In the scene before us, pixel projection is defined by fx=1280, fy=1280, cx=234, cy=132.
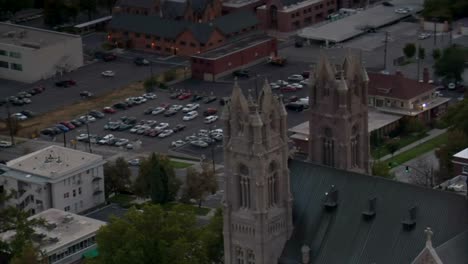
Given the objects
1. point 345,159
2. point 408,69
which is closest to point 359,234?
point 345,159

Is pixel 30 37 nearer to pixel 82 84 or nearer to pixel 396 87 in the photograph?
pixel 82 84

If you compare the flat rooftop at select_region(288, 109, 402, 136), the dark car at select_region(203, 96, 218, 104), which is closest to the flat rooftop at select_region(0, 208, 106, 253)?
the flat rooftop at select_region(288, 109, 402, 136)

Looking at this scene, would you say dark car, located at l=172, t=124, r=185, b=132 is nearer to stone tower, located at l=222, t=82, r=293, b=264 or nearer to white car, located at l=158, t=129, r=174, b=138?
white car, located at l=158, t=129, r=174, b=138

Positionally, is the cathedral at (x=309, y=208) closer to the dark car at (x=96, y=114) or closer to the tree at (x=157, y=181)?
the tree at (x=157, y=181)

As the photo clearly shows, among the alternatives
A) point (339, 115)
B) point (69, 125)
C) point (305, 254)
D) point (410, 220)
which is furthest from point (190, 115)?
point (410, 220)

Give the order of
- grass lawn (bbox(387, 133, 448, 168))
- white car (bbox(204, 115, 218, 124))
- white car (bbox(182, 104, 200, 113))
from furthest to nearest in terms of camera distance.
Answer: white car (bbox(182, 104, 200, 113)), white car (bbox(204, 115, 218, 124)), grass lawn (bbox(387, 133, 448, 168))
